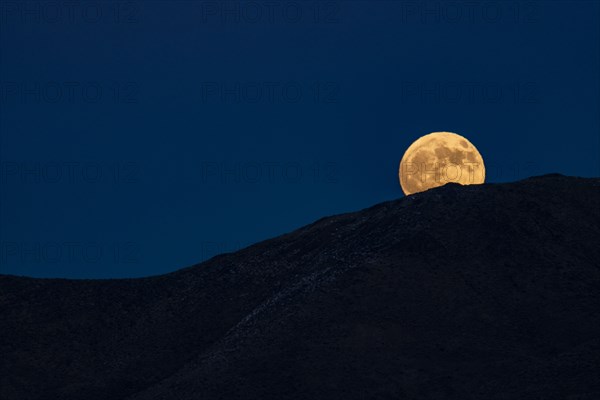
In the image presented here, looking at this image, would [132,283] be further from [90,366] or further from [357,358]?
[357,358]

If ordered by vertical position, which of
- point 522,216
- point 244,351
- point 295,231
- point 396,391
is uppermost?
point 295,231

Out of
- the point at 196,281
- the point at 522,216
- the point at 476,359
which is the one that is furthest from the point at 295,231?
the point at 476,359

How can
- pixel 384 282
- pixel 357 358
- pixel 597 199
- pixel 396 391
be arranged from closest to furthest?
pixel 396 391 < pixel 357 358 < pixel 384 282 < pixel 597 199

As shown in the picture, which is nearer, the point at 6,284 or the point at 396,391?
the point at 396,391

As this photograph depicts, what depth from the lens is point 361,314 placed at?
38719mm

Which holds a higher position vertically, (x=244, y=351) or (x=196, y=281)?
(x=196, y=281)

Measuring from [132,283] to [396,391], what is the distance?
23307mm

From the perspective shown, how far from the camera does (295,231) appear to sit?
55.8 meters

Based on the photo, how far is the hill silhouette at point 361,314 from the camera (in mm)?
34750

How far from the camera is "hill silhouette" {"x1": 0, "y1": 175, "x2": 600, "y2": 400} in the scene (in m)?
34.8

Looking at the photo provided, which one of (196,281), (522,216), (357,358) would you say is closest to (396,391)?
(357,358)

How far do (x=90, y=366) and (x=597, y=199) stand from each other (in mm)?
27692

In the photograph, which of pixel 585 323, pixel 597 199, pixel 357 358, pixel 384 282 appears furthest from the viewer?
pixel 597 199

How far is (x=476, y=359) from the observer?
1399 inches
